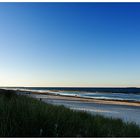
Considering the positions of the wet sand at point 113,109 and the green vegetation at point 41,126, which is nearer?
the green vegetation at point 41,126

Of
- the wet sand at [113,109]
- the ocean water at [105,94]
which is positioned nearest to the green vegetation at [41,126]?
the wet sand at [113,109]

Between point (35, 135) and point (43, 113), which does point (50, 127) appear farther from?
point (43, 113)

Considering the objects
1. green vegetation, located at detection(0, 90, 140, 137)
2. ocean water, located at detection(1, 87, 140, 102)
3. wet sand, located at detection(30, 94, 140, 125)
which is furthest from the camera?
ocean water, located at detection(1, 87, 140, 102)

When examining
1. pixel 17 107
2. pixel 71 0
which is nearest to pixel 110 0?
pixel 71 0

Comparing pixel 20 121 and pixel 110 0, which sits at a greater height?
pixel 110 0

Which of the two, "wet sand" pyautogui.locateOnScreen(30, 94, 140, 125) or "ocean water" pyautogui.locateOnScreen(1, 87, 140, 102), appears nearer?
"wet sand" pyautogui.locateOnScreen(30, 94, 140, 125)

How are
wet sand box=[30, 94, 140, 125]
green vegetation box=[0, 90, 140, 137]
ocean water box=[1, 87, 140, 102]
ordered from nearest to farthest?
green vegetation box=[0, 90, 140, 137]
wet sand box=[30, 94, 140, 125]
ocean water box=[1, 87, 140, 102]

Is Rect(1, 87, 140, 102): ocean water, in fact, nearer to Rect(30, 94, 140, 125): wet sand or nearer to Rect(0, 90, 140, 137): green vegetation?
Rect(30, 94, 140, 125): wet sand

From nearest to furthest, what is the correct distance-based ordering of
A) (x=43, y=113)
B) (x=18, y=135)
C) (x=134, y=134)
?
(x=18, y=135)
(x=134, y=134)
(x=43, y=113)

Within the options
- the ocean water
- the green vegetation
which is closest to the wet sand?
the green vegetation

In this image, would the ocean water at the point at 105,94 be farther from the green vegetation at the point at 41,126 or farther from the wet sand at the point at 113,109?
the green vegetation at the point at 41,126

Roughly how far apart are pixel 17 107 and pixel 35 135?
1873mm

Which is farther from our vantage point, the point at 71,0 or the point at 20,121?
the point at 71,0

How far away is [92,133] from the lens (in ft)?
18.9
